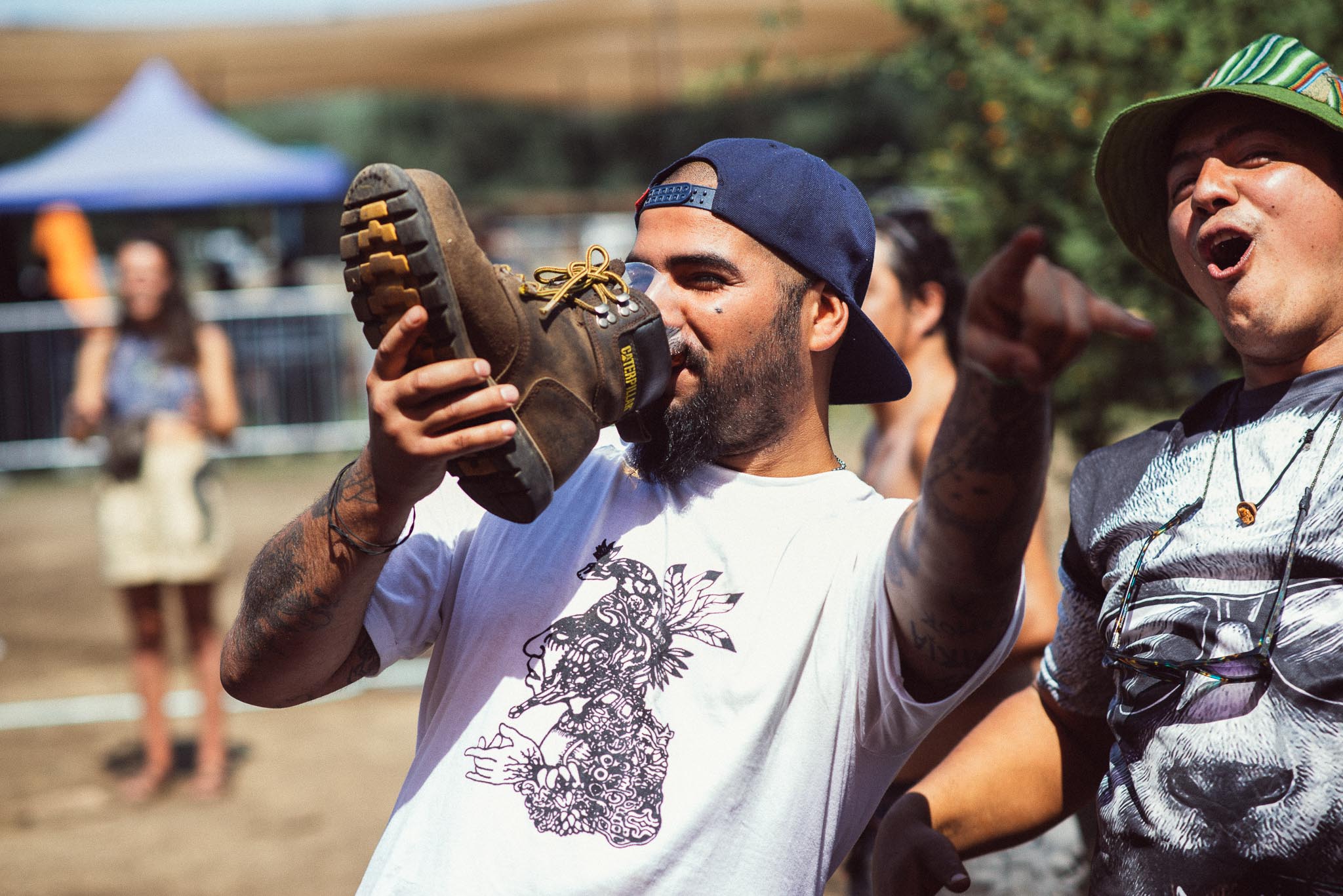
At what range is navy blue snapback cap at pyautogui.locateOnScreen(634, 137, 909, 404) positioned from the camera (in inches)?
84.4

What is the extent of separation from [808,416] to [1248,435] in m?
0.73

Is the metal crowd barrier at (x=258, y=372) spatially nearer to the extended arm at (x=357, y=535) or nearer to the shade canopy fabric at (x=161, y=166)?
the shade canopy fabric at (x=161, y=166)

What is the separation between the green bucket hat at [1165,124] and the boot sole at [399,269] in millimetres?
1072

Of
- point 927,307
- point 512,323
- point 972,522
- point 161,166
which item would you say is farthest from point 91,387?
point 161,166

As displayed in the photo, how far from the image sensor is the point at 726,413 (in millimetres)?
2104

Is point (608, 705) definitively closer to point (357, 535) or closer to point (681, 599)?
point (681, 599)

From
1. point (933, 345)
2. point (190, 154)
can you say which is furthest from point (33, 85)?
point (933, 345)

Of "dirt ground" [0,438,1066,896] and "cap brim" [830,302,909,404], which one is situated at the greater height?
"cap brim" [830,302,909,404]

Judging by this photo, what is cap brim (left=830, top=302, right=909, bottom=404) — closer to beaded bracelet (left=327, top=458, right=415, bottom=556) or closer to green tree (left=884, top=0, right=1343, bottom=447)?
beaded bracelet (left=327, top=458, right=415, bottom=556)

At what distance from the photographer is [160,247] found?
19.1 ft

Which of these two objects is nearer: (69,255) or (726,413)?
(726,413)

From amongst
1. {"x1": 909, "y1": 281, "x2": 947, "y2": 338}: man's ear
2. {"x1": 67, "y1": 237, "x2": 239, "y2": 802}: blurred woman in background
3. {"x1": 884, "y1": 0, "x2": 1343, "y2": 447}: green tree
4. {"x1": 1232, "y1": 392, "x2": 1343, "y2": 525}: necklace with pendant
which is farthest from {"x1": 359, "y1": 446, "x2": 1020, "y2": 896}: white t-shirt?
{"x1": 67, "y1": 237, "x2": 239, "y2": 802}: blurred woman in background

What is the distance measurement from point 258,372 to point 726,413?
12095mm

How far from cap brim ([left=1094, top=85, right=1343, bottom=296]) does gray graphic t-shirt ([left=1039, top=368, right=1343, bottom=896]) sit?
347mm
